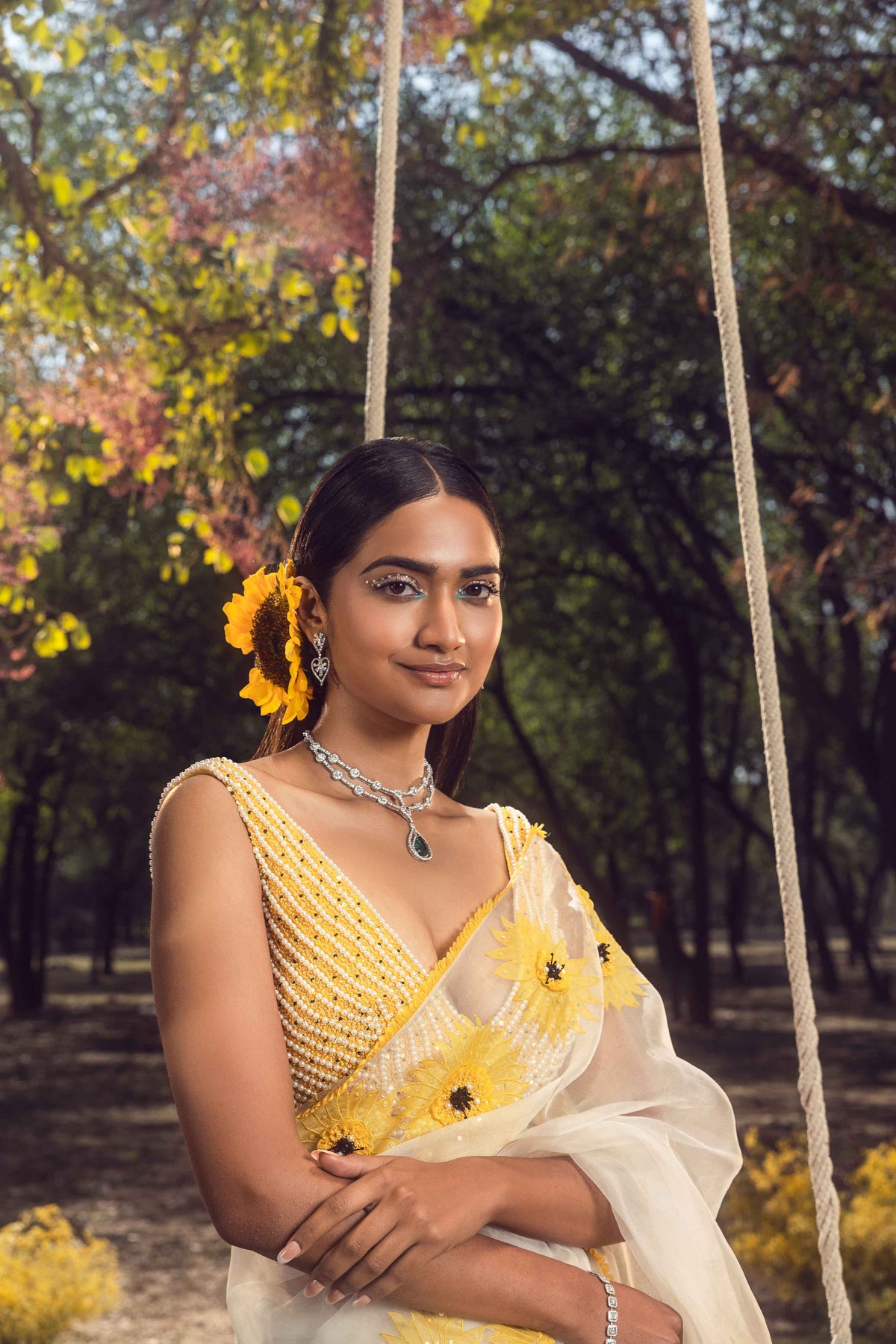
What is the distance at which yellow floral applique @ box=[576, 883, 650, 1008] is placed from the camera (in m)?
1.78

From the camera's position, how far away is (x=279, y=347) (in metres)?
9.30

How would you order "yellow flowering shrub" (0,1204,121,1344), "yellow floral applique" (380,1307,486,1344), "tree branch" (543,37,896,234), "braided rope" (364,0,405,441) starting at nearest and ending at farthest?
"yellow floral applique" (380,1307,486,1344) → "braided rope" (364,0,405,441) → "tree branch" (543,37,896,234) → "yellow flowering shrub" (0,1204,121,1344)

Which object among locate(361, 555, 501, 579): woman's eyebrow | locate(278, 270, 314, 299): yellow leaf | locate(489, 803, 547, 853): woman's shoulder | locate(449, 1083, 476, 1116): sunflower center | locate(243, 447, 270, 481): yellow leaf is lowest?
locate(449, 1083, 476, 1116): sunflower center

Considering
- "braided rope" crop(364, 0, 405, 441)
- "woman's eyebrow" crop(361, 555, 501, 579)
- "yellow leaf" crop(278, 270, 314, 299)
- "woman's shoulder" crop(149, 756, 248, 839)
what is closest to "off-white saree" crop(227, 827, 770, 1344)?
"woman's shoulder" crop(149, 756, 248, 839)

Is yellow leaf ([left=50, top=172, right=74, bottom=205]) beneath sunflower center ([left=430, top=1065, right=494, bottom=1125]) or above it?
above

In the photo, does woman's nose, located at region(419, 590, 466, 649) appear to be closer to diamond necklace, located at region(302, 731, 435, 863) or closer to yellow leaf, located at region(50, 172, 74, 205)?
diamond necklace, located at region(302, 731, 435, 863)

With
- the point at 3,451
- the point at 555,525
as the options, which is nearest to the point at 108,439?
the point at 3,451

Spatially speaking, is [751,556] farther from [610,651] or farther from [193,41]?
[610,651]

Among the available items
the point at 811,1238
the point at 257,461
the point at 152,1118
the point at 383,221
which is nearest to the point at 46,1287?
the point at 811,1238

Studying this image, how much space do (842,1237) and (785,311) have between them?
561cm

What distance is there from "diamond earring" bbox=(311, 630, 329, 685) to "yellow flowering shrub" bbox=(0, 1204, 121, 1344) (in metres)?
4.69

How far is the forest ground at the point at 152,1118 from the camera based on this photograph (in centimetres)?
726

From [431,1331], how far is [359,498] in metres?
0.94

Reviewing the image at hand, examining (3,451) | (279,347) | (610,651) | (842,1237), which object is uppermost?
(279,347)
